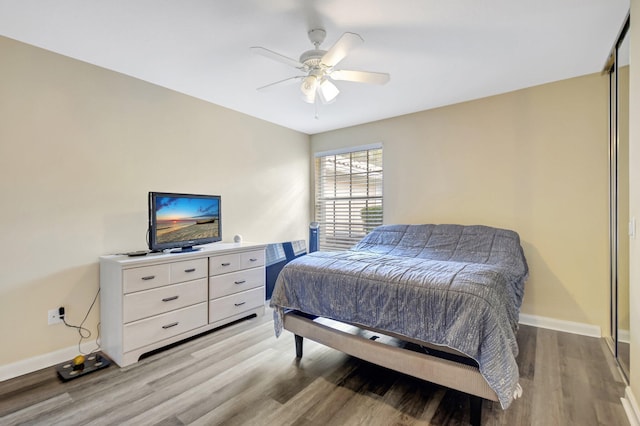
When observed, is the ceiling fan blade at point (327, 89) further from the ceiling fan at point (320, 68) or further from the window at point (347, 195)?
the window at point (347, 195)

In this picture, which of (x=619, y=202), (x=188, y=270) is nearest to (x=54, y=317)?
(x=188, y=270)

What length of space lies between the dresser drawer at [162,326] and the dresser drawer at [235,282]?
0.61ft

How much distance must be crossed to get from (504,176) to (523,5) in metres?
1.82

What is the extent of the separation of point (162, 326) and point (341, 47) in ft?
8.58

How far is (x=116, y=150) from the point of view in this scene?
2.74 m

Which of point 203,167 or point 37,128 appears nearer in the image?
point 37,128

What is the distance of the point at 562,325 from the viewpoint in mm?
2932

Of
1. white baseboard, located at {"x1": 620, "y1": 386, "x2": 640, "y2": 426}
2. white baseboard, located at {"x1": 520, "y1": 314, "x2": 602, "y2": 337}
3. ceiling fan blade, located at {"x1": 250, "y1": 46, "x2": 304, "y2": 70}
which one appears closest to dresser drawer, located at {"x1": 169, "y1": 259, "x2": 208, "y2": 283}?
ceiling fan blade, located at {"x1": 250, "y1": 46, "x2": 304, "y2": 70}

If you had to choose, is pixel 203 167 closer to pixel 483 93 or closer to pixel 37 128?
pixel 37 128

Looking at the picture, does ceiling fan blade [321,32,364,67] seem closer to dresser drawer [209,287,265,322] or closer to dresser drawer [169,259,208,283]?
dresser drawer [169,259,208,283]

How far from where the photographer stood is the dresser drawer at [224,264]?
2947 millimetres

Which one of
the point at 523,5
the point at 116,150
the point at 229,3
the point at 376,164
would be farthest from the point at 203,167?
the point at 523,5

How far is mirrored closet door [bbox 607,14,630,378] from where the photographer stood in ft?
7.55

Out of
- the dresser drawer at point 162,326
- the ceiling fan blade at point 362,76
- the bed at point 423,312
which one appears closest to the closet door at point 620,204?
the bed at point 423,312
